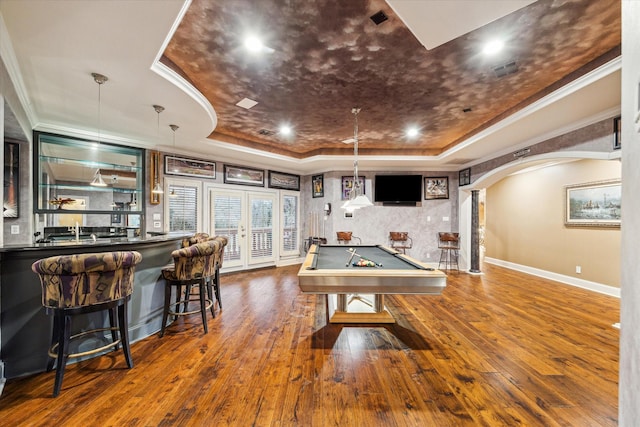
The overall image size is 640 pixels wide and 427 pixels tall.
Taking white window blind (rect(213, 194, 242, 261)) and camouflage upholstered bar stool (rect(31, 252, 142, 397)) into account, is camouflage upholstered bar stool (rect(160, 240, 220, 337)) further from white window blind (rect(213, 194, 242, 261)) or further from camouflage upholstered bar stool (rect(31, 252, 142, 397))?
white window blind (rect(213, 194, 242, 261))

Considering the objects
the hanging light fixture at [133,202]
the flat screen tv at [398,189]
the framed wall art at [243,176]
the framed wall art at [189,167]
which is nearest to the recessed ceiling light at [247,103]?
the framed wall art at [189,167]

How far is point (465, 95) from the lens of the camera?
11.5 ft

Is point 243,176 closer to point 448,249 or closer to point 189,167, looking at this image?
point 189,167

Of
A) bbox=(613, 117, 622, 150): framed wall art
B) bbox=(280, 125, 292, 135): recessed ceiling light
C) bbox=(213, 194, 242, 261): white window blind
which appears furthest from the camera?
bbox=(213, 194, 242, 261): white window blind

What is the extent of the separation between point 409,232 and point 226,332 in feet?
16.9

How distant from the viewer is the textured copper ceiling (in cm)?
212

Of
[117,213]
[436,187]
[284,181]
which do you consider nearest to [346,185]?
[284,181]

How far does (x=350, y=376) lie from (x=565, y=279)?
5.59 metres

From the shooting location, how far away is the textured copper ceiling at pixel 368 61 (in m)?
2.12

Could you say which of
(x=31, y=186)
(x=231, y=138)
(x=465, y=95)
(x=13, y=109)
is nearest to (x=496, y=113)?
(x=465, y=95)

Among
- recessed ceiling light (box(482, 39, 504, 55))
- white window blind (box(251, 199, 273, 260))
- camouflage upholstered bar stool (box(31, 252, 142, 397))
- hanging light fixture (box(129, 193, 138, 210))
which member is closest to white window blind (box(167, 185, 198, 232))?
hanging light fixture (box(129, 193, 138, 210))

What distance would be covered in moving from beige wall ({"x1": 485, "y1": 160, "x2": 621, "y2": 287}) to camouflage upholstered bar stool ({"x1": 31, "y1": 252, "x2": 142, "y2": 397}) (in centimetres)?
679

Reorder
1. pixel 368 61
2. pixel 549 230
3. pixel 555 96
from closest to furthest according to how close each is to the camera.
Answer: pixel 368 61 → pixel 555 96 → pixel 549 230

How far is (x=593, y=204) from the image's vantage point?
495 centimetres
